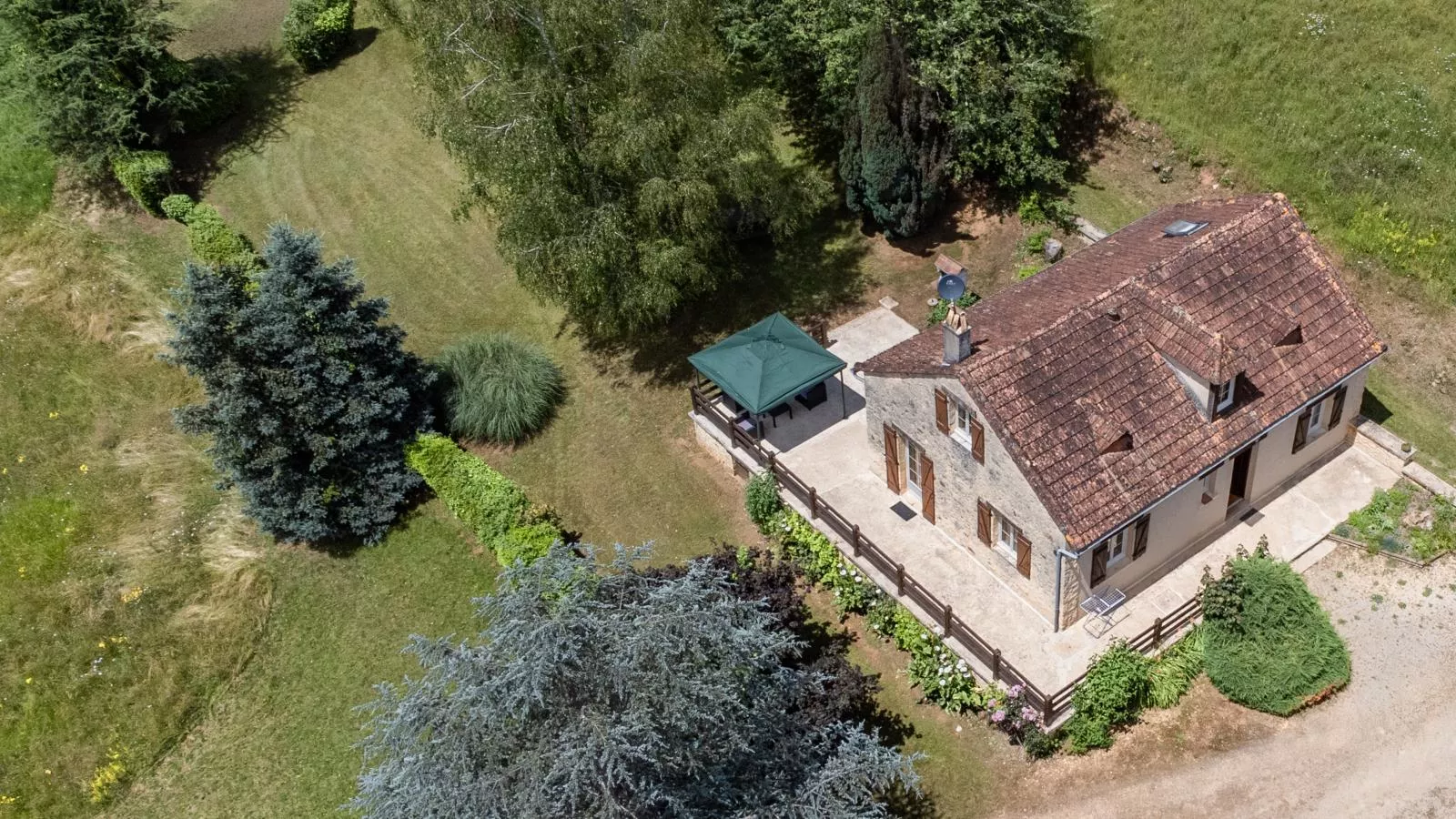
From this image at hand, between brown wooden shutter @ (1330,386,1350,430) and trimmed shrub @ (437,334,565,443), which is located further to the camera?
trimmed shrub @ (437,334,565,443)

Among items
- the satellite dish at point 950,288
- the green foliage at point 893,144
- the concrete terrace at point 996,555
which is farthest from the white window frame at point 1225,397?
the green foliage at point 893,144

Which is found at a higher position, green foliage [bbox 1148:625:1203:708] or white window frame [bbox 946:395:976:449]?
white window frame [bbox 946:395:976:449]

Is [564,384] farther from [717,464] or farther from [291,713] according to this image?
[291,713]

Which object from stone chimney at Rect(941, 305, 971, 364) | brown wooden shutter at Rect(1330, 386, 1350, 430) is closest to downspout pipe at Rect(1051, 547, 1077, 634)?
stone chimney at Rect(941, 305, 971, 364)

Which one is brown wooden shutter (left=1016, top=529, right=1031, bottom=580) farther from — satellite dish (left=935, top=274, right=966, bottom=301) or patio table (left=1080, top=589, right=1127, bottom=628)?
satellite dish (left=935, top=274, right=966, bottom=301)

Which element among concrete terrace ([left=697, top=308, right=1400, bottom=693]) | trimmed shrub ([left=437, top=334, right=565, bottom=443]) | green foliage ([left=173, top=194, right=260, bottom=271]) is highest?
green foliage ([left=173, top=194, right=260, bottom=271])

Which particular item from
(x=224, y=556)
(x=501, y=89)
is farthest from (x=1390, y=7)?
(x=224, y=556)

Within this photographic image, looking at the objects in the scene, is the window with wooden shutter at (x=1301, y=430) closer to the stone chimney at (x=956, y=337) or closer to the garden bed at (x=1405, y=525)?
the garden bed at (x=1405, y=525)
